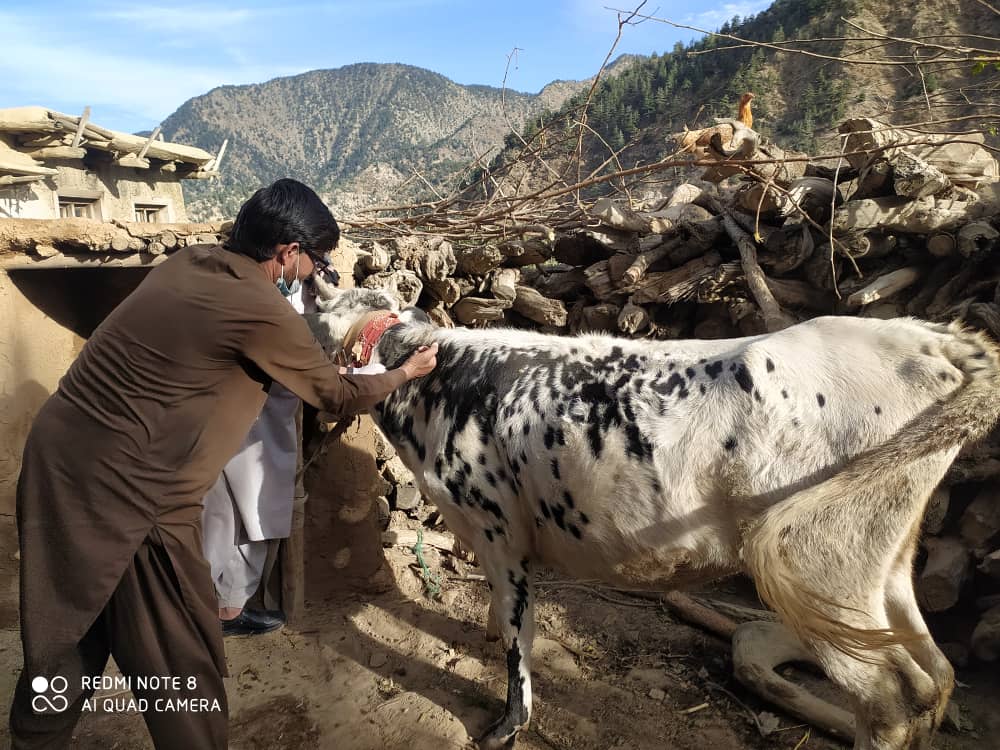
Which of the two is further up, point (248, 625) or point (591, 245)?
point (591, 245)

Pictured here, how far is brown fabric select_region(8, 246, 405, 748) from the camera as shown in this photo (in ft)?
6.85

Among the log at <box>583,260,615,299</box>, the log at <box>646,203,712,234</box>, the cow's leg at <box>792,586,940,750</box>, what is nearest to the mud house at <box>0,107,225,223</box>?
the log at <box>583,260,615,299</box>

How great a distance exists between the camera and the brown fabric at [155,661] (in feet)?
6.93

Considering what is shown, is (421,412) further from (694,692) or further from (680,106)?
(680,106)

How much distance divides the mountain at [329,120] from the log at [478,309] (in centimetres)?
4452

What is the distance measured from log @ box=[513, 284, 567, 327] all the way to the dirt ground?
2.11m

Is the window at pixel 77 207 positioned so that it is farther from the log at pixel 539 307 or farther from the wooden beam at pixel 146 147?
the log at pixel 539 307

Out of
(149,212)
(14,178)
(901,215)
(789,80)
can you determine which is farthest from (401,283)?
(789,80)

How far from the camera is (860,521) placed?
223 cm

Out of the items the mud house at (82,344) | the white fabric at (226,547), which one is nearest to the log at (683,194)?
the mud house at (82,344)

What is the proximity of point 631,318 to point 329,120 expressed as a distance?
101042mm

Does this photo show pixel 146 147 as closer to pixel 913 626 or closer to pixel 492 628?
pixel 492 628

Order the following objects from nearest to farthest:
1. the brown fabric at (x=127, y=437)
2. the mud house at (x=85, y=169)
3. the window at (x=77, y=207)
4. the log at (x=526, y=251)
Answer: the brown fabric at (x=127, y=437), the log at (x=526, y=251), the mud house at (x=85, y=169), the window at (x=77, y=207)

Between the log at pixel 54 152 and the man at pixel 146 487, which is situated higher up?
the log at pixel 54 152
